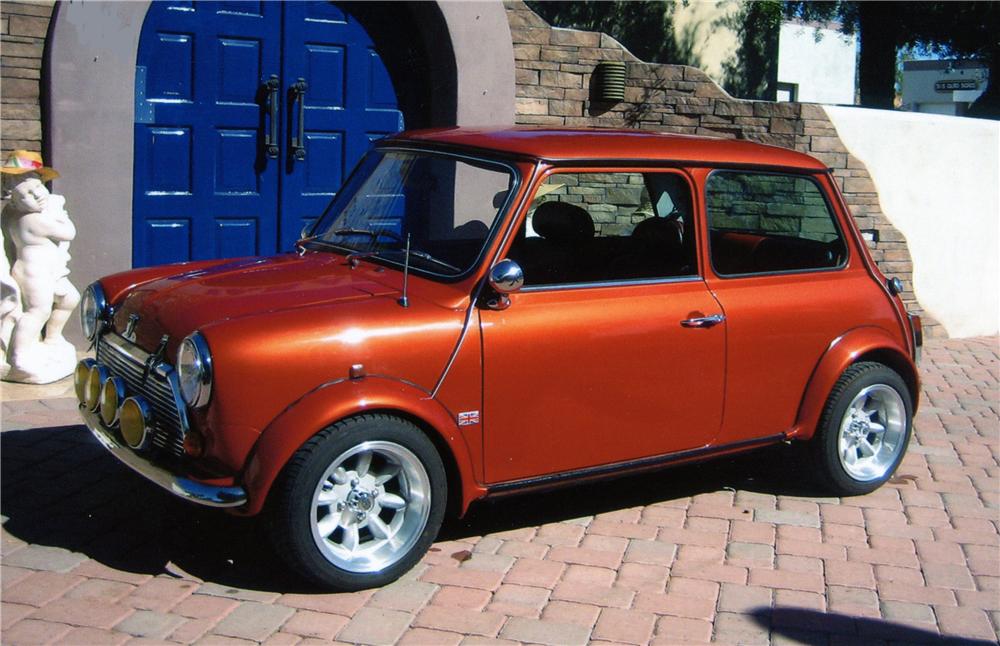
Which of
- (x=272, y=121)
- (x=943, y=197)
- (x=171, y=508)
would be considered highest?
(x=272, y=121)

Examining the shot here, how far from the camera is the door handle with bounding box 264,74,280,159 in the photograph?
8.27m

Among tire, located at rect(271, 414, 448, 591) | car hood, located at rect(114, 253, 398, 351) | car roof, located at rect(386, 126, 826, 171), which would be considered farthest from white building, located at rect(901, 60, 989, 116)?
tire, located at rect(271, 414, 448, 591)

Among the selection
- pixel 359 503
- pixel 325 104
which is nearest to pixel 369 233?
pixel 359 503

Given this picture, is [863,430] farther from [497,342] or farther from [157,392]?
[157,392]

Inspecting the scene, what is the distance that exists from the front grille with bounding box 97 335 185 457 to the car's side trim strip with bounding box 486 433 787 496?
3.96 ft

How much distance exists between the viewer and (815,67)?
1945 cm

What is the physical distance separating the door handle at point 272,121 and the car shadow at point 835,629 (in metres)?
5.20

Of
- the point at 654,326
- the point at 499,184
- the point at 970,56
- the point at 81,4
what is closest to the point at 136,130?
the point at 81,4

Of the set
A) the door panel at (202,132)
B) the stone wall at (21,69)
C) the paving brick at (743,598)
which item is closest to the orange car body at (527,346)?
the paving brick at (743,598)

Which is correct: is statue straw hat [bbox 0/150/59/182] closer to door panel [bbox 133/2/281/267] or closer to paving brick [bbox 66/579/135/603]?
door panel [bbox 133/2/281/267]

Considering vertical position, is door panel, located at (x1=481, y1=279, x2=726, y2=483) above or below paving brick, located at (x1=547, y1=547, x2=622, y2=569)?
above

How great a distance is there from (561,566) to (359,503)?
93cm

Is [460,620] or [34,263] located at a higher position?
[34,263]

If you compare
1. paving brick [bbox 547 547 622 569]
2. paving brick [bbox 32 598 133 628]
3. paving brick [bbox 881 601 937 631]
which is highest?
paving brick [bbox 547 547 622 569]
